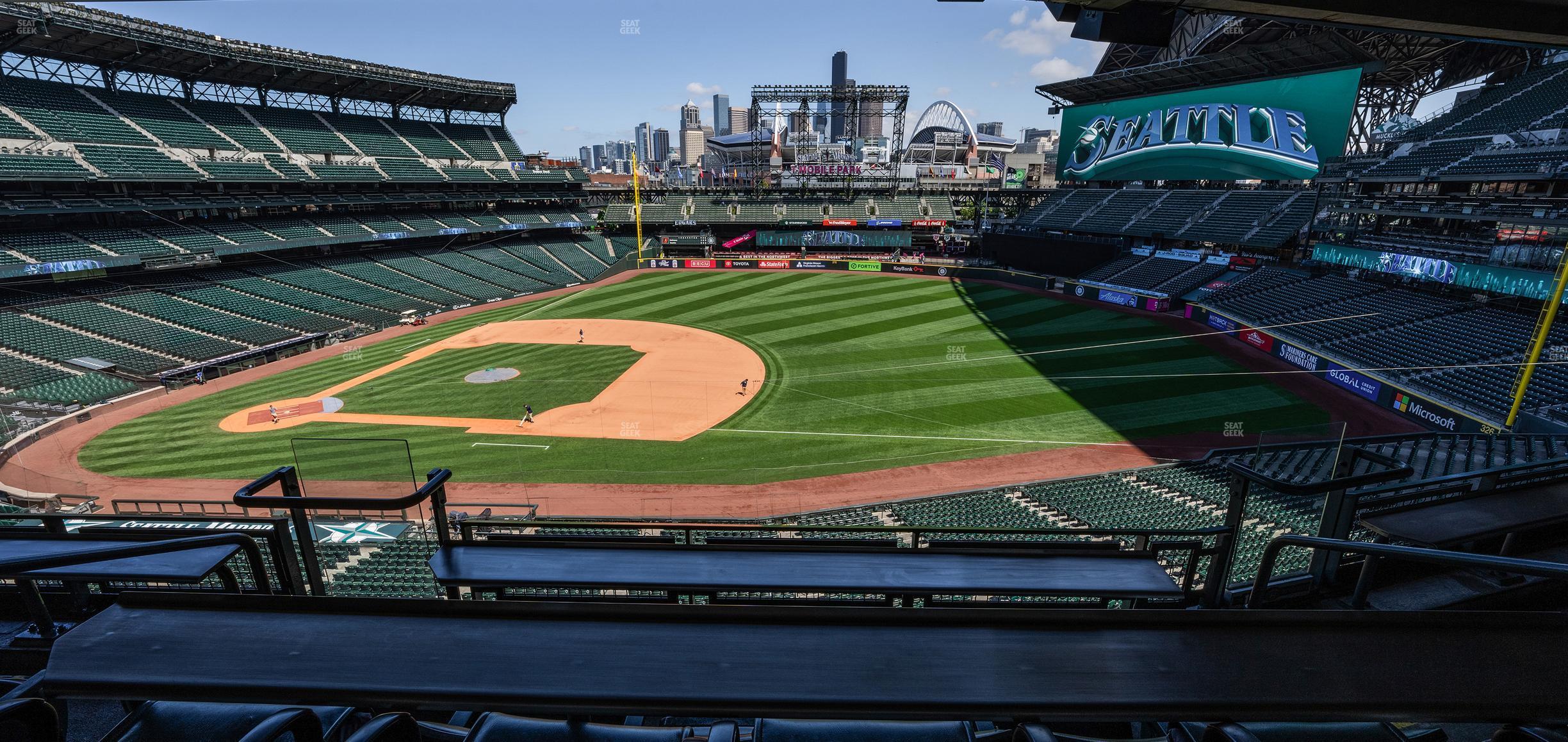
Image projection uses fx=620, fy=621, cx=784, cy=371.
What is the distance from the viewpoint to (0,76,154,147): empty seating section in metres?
40.1

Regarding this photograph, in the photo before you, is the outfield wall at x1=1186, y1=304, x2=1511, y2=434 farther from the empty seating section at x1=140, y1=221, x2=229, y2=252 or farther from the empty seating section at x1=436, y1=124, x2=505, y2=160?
the empty seating section at x1=436, y1=124, x2=505, y2=160

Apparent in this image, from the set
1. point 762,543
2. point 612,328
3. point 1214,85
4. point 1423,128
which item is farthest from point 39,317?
point 1423,128

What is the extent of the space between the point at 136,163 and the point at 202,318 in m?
13.6

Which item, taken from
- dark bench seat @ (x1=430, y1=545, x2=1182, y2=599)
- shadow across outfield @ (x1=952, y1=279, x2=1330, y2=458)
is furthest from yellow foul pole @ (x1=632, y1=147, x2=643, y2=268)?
dark bench seat @ (x1=430, y1=545, x2=1182, y2=599)

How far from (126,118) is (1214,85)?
276 ft

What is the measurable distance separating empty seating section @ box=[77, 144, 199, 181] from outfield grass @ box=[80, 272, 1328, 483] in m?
19.4

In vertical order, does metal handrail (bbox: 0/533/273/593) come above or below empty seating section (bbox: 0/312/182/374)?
above

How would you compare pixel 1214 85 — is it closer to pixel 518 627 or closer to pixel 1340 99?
pixel 1340 99

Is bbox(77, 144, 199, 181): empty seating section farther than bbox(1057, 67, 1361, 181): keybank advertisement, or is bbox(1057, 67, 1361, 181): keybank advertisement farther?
bbox(1057, 67, 1361, 181): keybank advertisement


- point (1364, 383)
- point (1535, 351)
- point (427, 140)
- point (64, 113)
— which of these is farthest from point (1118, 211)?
point (64, 113)

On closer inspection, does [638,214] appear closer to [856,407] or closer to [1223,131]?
[856,407]

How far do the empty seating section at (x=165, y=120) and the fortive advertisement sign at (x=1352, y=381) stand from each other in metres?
74.3

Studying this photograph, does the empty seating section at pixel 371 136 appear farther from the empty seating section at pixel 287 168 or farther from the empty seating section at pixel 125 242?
the empty seating section at pixel 125 242

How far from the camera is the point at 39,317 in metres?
34.1
